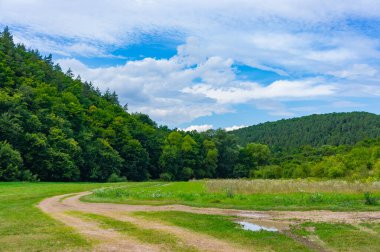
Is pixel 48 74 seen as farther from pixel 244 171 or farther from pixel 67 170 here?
pixel 244 171

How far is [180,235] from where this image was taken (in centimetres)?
1628

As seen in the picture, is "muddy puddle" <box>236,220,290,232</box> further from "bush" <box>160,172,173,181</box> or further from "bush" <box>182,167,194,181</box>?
"bush" <box>182,167,194,181</box>

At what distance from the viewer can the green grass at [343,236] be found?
14145mm

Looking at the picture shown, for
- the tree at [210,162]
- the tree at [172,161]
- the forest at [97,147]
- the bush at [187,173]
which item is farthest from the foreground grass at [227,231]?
the tree at [210,162]

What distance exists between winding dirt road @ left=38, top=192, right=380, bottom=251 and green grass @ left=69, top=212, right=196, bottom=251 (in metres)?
0.31

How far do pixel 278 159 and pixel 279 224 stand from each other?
128 metres

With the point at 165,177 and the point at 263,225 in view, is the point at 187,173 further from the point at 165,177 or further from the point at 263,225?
the point at 263,225

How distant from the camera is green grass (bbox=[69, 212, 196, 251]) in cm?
1417

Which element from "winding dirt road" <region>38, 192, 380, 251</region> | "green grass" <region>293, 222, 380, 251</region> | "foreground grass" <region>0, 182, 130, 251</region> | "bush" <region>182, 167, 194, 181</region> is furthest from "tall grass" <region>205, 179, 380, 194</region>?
"bush" <region>182, 167, 194, 181</region>

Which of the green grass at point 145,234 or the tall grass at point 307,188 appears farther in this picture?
the tall grass at point 307,188

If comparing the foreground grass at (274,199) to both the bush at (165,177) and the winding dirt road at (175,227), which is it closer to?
the winding dirt road at (175,227)

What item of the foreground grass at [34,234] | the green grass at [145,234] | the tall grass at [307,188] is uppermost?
the tall grass at [307,188]

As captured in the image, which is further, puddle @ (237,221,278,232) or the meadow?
puddle @ (237,221,278,232)

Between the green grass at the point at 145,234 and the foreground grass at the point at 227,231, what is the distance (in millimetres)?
1978
